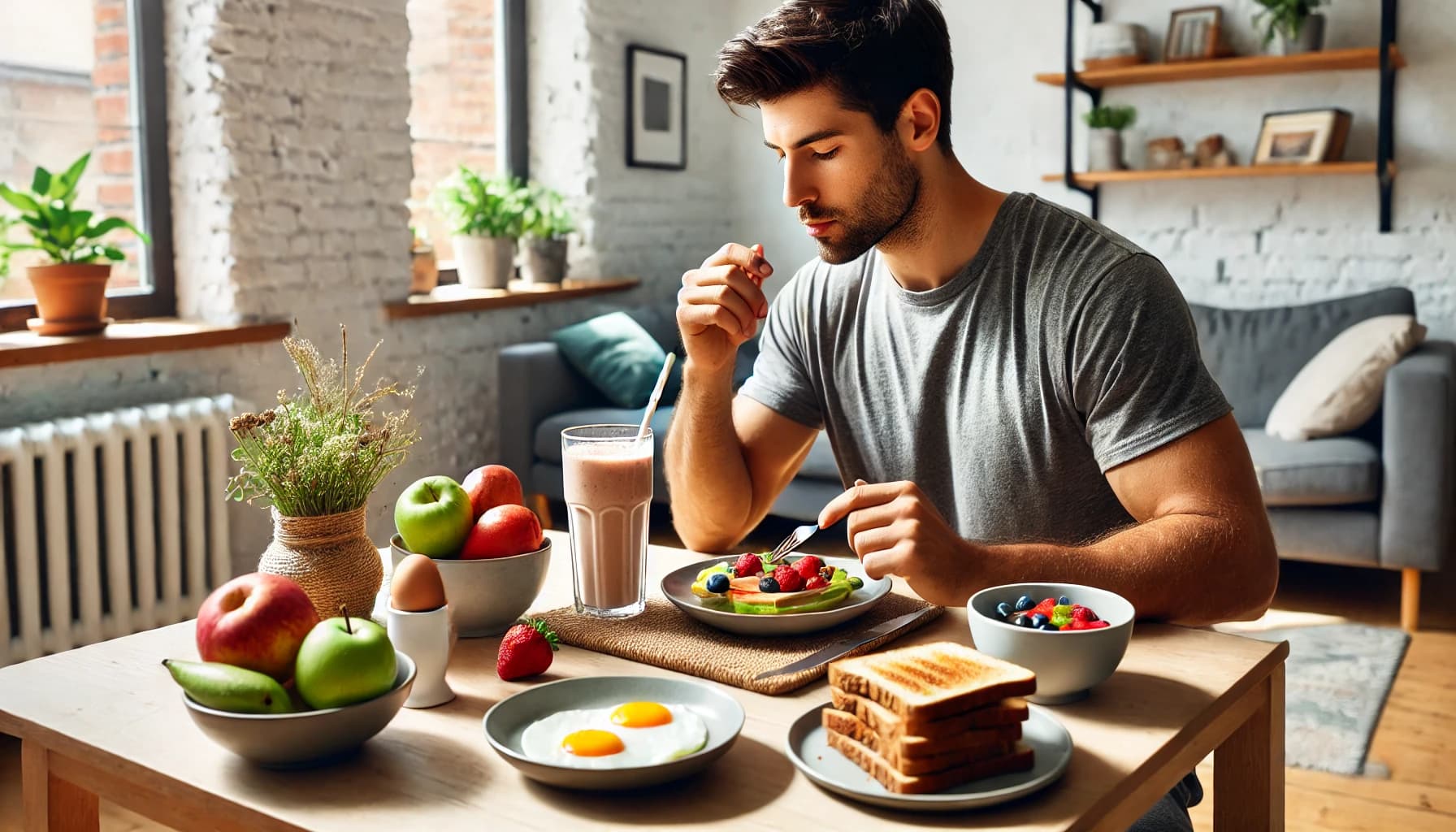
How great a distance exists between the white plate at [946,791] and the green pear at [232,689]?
0.36 m

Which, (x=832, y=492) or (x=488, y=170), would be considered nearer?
(x=832, y=492)

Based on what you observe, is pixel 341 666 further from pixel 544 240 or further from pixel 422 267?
pixel 544 240

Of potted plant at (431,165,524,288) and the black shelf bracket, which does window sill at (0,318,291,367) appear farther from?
the black shelf bracket

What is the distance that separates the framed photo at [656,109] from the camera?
15.0 feet

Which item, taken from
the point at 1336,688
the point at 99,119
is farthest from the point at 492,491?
the point at 99,119

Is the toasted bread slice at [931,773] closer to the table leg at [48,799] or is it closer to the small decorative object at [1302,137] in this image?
Result: the table leg at [48,799]

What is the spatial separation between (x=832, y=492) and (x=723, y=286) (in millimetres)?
2351

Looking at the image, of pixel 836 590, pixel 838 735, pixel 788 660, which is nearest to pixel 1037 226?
pixel 836 590

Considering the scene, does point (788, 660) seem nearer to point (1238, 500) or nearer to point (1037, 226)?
point (1238, 500)

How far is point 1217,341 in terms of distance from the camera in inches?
153

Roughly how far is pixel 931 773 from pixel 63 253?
8.55 feet

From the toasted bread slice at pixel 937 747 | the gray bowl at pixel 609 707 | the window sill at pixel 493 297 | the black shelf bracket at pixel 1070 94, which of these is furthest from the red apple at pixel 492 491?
the black shelf bracket at pixel 1070 94

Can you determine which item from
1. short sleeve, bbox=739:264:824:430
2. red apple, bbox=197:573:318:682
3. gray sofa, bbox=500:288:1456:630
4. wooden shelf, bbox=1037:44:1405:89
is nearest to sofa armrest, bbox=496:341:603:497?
gray sofa, bbox=500:288:1456:630

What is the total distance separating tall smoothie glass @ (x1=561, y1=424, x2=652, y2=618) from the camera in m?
1.24
